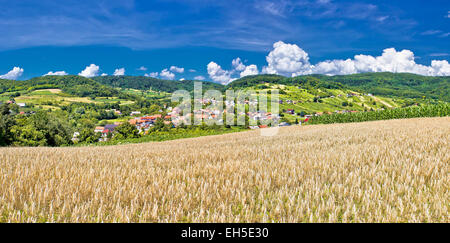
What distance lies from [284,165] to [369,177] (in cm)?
138

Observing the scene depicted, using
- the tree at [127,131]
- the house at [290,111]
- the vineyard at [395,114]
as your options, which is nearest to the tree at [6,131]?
the tree at [127,131]

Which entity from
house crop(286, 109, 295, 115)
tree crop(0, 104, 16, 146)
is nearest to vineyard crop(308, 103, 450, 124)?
tree crop(0, 104, 16, 146)

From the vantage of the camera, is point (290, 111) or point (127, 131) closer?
point (127, 131)

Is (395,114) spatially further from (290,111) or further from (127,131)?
(290,111)

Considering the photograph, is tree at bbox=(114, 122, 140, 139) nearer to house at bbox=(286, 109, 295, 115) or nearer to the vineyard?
the vineyard

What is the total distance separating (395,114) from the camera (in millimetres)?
54188

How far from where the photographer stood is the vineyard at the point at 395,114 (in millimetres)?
46156

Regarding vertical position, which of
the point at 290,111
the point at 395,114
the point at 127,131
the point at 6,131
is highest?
the point at 290,111

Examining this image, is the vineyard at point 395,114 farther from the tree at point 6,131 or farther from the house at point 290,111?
the house at point 290,111

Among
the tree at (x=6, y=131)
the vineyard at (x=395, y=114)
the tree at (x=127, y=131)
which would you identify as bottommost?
the tree at (x=127, y=131)

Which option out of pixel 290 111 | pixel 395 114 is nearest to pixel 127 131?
pixel 395 114

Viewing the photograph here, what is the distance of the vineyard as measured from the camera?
46156 millimetres
